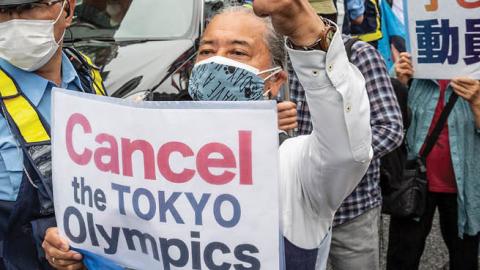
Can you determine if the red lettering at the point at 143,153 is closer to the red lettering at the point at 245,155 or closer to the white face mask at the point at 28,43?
the red lettering at the point at 245,155

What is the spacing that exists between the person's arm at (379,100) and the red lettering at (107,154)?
52.9 inches

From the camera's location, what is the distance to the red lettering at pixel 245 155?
4.57 feet

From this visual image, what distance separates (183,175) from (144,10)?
3150mm

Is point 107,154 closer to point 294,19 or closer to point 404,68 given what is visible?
point 294,19

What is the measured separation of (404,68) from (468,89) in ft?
1.10

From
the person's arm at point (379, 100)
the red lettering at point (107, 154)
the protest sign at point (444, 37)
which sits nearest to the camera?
the red lettering at point (107, 154)

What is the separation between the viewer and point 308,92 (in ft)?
4.45

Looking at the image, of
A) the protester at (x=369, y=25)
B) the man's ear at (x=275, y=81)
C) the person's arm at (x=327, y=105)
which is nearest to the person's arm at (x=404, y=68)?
the man's ear at (x=275, y=81)

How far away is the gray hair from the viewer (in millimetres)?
1847

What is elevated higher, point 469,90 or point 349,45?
Result: point 349,45

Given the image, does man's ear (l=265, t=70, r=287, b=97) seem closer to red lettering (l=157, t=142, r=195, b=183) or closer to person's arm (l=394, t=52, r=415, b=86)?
red lettering (l=157, t=142, r=195, b=183)

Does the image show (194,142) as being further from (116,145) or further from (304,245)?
(304,245)

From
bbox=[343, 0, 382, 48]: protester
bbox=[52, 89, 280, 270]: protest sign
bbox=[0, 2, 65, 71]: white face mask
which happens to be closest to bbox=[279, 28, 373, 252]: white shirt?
bbox=[52, 89, 280, 270]: protest sign

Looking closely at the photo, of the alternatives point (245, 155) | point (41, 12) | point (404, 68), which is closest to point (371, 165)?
point (404, 68)
